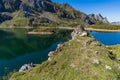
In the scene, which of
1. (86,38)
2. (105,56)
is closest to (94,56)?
(105,56)

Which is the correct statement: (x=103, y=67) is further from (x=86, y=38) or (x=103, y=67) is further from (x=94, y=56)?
(x=86, y=38)

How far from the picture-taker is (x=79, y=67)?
4378cm

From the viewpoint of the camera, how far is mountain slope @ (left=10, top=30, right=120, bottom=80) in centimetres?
4197

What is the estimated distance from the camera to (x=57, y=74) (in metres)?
43.5

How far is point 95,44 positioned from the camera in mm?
52500

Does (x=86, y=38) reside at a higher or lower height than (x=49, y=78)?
higher

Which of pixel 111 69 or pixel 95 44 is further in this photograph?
pixel 95 44

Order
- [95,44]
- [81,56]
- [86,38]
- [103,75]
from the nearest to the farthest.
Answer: [103,75] < [81,56] < [95,44] < [86,38]

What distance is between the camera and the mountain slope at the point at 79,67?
4197cm

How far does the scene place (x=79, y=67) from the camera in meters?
43.8

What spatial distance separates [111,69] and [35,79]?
14.3m

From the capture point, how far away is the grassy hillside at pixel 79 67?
41969 mm

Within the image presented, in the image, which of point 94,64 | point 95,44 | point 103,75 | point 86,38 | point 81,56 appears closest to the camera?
point 103,75

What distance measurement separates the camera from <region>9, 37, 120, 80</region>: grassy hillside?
138 ft
